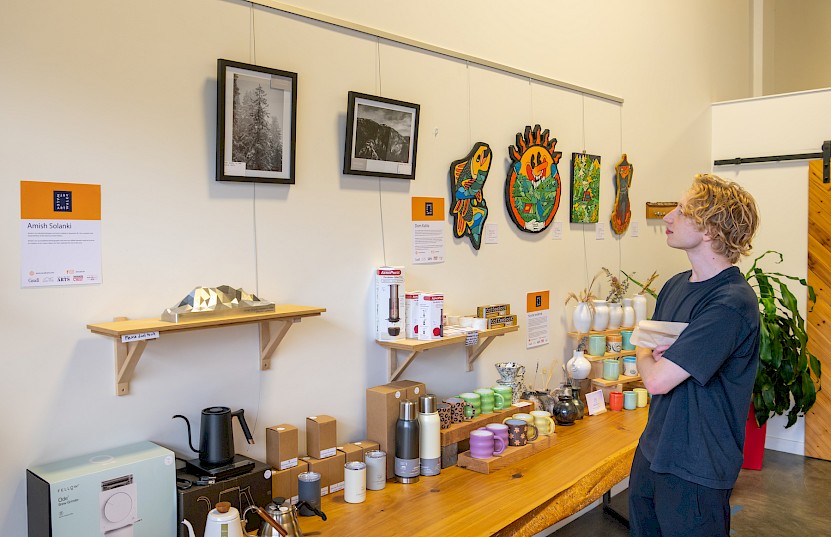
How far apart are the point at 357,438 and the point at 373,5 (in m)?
1.86

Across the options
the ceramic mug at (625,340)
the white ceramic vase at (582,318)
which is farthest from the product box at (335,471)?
the ceramic mug at (625,340)

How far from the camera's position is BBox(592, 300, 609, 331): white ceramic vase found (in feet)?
13.7

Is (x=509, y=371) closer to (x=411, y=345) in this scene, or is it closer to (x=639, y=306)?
(x=411, y=345)

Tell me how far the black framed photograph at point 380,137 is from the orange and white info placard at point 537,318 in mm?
1197

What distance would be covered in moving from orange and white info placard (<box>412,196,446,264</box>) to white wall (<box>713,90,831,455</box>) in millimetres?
3354

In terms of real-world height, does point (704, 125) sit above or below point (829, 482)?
above

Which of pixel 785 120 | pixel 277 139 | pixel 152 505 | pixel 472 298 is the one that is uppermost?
pixel 785 120

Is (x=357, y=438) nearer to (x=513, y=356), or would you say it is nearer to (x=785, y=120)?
(x=513, y=356)

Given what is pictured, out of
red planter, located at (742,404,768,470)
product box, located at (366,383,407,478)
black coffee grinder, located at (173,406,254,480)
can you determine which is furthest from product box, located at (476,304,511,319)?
red planter, located at (742,404,768,470)

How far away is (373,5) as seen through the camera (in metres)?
2.96

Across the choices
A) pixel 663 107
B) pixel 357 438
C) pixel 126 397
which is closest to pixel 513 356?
pixel 357 438

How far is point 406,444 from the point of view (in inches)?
108

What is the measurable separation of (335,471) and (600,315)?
2.17 m

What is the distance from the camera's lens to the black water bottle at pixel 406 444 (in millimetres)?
2752
